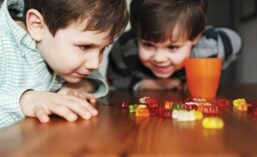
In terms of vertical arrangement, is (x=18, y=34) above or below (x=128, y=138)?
above

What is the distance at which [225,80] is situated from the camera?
90.5 inches

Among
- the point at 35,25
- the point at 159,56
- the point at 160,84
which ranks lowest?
the point at 160,84

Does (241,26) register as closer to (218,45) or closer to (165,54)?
(218,45)

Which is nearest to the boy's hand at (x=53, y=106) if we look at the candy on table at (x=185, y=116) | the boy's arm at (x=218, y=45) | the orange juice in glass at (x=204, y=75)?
the candy on table at (x=185, y=116)

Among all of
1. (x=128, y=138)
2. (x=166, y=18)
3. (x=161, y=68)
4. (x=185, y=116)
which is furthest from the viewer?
(x=161, y=68)

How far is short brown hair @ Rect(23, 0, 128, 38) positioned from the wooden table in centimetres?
31

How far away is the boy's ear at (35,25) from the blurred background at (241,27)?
1.11 m

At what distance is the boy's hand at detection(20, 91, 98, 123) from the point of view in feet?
2.02

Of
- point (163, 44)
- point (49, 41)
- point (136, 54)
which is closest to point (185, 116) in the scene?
point (49, 41)

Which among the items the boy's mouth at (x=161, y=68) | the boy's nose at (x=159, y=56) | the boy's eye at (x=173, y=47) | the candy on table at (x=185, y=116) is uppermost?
the boy's eye at (x=173, y=47)

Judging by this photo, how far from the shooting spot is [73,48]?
34.6 inches

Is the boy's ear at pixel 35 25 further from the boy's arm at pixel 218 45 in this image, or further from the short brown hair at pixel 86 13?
the boy's arm at pixel 218 45

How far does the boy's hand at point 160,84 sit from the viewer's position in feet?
4.74

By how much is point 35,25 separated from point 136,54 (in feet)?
2.10
